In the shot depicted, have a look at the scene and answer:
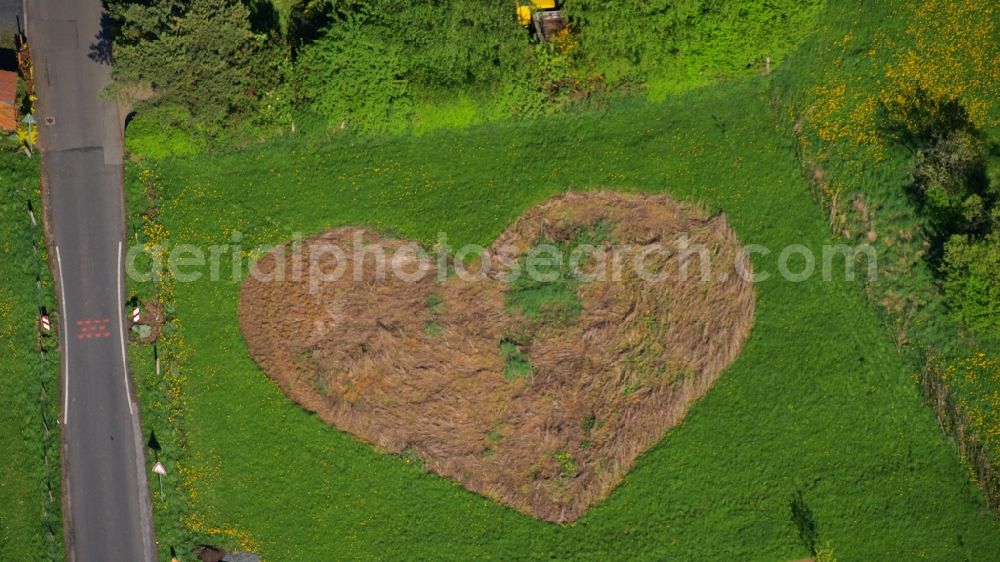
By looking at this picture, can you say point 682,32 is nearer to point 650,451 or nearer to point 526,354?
point 526,354

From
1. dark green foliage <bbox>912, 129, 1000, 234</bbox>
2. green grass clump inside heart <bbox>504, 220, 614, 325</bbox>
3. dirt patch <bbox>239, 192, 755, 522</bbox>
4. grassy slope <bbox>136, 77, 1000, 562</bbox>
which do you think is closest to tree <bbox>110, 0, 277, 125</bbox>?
grassy slope <bbox>136, 77, 1000, 562</bbox>

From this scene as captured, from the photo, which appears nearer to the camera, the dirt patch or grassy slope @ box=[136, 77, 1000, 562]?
grassy slope @ box=[136, 77, 1000, 562]

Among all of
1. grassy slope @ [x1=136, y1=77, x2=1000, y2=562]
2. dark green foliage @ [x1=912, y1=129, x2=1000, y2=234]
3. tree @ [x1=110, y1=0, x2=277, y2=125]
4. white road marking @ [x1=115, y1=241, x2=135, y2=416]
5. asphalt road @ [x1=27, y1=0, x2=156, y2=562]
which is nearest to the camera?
tree @ [x1=110, y1=0, x2=277, y2=125]

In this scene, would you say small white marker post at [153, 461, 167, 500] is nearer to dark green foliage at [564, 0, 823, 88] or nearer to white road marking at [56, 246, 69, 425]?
white road marking at [56, 246, 69, 425]

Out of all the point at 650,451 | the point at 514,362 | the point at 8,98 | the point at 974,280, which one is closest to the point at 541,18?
the point at 514,362

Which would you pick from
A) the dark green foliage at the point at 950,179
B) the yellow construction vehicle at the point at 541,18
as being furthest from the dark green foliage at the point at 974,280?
the yellow construction vehicle at the point at 541,18

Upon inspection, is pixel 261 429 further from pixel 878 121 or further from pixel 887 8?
pixel 887 8
